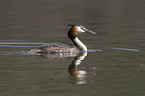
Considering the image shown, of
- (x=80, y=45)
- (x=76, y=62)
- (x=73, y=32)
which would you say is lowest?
(x=76, y=62)

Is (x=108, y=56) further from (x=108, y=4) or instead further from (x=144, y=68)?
(x=108, y=4)

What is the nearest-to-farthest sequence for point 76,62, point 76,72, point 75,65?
point 76,72 < point 75,65 < point 76,62

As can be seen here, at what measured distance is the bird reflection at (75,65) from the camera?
1010cm

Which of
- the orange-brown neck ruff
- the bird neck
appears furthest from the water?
the orange-brown neck ruff

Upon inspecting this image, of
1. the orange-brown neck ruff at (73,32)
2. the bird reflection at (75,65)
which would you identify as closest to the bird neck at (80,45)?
the orange-brown neck ruff at (73,32)

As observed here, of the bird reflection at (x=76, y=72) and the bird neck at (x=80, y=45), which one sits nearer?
the bird reflection at (x=76, y=72)

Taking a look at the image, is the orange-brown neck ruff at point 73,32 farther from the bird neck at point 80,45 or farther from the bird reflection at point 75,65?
the bird reflection at point 75,65

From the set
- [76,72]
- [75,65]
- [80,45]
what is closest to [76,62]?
[75,65]

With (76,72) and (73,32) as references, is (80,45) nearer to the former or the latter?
(73,32)

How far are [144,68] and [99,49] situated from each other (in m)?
3.73

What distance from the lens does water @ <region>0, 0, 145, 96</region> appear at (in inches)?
363

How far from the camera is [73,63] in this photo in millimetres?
12406

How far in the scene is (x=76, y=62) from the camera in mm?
12578

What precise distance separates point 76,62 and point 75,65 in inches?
20.5
